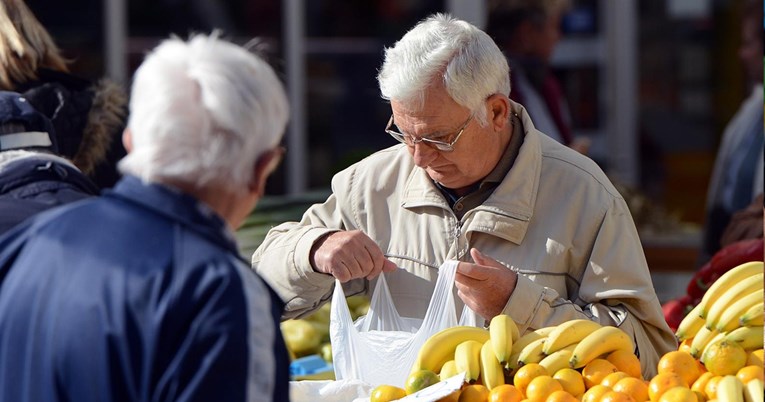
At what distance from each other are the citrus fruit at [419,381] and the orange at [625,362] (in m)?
0.40

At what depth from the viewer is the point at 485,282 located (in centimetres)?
264

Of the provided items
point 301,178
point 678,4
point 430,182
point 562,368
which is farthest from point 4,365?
point 678,4

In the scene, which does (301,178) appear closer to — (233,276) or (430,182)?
(430,182)

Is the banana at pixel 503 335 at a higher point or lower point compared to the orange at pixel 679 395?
higher

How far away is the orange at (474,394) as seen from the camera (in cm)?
239

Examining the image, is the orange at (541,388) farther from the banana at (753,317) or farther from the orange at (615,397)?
the banana at (753,317)

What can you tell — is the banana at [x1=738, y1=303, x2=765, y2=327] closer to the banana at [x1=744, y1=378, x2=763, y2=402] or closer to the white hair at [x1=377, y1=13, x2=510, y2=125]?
the banana at [x1=744, y1=378, x2=763, y2=402]

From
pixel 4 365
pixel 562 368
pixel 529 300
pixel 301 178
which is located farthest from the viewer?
pixel 301 178

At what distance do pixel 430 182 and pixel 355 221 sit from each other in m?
0.24

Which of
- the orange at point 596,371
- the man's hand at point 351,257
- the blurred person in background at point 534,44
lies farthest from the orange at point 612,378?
the blurred person in background at point 534,44

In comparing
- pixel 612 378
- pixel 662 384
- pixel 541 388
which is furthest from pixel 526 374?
pixel 662 384

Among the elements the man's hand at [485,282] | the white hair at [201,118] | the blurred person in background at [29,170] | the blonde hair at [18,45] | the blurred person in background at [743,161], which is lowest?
the blurred person in background at [743,161]

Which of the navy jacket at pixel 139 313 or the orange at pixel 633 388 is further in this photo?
the orange at pixel 633 388

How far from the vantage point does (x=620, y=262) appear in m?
2.75
